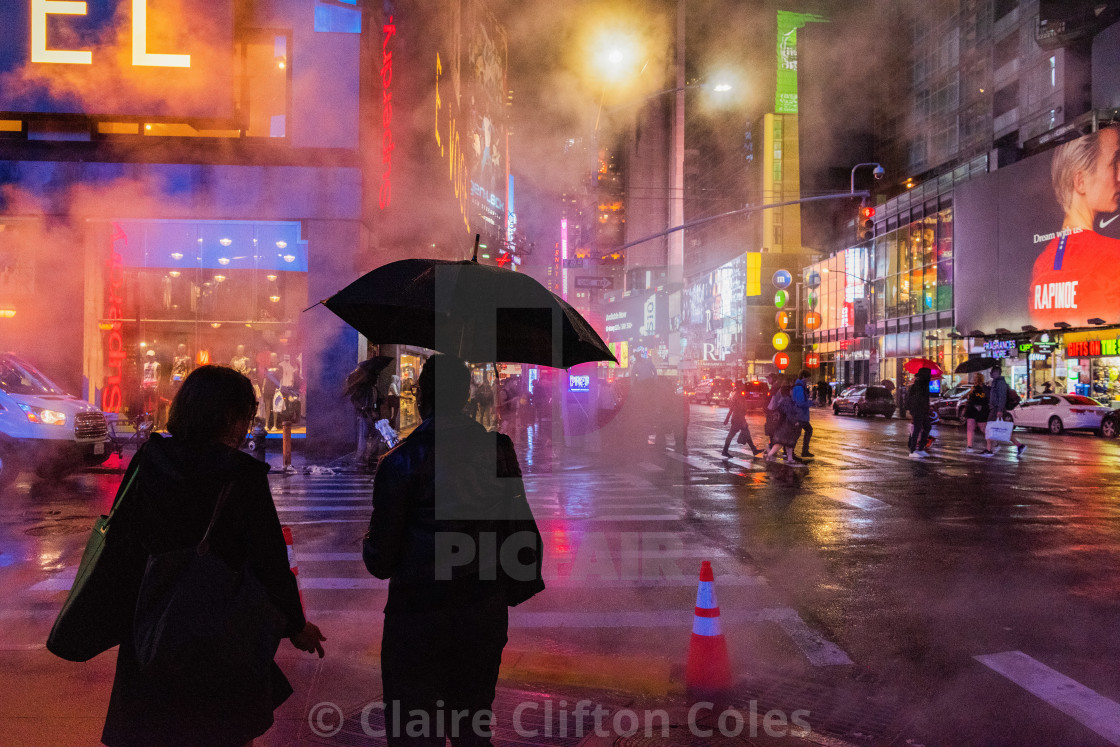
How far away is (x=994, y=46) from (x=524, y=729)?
43.2 meters

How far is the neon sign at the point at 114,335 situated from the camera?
45.6ft

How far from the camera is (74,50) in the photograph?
36.0 feet

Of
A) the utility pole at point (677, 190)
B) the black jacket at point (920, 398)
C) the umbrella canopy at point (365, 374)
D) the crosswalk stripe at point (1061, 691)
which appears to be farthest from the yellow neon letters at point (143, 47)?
the utility pole at point (677, 190)

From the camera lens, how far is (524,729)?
11.1ft

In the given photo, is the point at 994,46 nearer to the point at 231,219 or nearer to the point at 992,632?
the point at 231,219

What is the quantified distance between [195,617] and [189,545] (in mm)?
189

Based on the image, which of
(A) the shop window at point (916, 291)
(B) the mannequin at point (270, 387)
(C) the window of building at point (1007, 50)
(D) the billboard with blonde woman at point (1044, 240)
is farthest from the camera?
(A) the shop window at point (916, 291)

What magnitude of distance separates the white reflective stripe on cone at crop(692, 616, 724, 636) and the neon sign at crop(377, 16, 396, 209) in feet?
42.0

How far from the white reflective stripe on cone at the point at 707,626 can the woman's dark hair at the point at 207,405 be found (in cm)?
256

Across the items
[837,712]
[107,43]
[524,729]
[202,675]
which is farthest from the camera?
[107,43]

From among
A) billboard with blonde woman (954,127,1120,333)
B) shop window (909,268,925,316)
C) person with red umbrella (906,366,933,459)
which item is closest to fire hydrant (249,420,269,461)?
person with red umbrella (906,366,933,459)

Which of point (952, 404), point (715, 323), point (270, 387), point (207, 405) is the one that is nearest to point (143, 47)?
point (270, 387)

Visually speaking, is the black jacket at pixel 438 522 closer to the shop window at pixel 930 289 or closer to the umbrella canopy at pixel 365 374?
the umbrella canopy at pixel 365 374

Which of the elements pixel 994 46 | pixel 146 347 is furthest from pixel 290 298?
pixel 994 46
